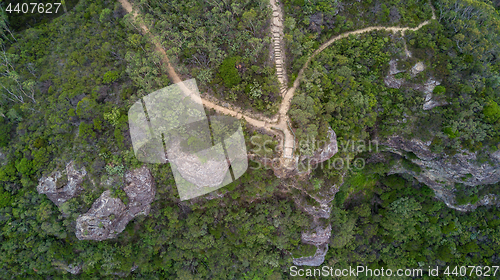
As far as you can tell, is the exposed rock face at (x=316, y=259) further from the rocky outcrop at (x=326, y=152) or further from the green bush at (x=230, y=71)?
the green bush at (x=230, y=71)

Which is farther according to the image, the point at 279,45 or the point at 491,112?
the point at 279,45

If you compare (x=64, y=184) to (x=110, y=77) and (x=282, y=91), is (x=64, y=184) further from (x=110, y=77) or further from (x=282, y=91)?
(x=282, y=91)

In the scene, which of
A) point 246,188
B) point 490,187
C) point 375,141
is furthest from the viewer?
point 490,187

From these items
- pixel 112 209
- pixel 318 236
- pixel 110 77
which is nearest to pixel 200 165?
pixel 112 209

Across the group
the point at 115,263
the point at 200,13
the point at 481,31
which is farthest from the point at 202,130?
the point at 481,31

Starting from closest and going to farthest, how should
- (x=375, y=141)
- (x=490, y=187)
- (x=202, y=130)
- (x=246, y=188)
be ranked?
(x=202, y=130), (x=246, y=188), (x=375, y=141), (x=490, y=187)

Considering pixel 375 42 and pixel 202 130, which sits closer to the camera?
pixel 202 130

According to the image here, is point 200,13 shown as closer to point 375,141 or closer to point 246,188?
point 246,188
